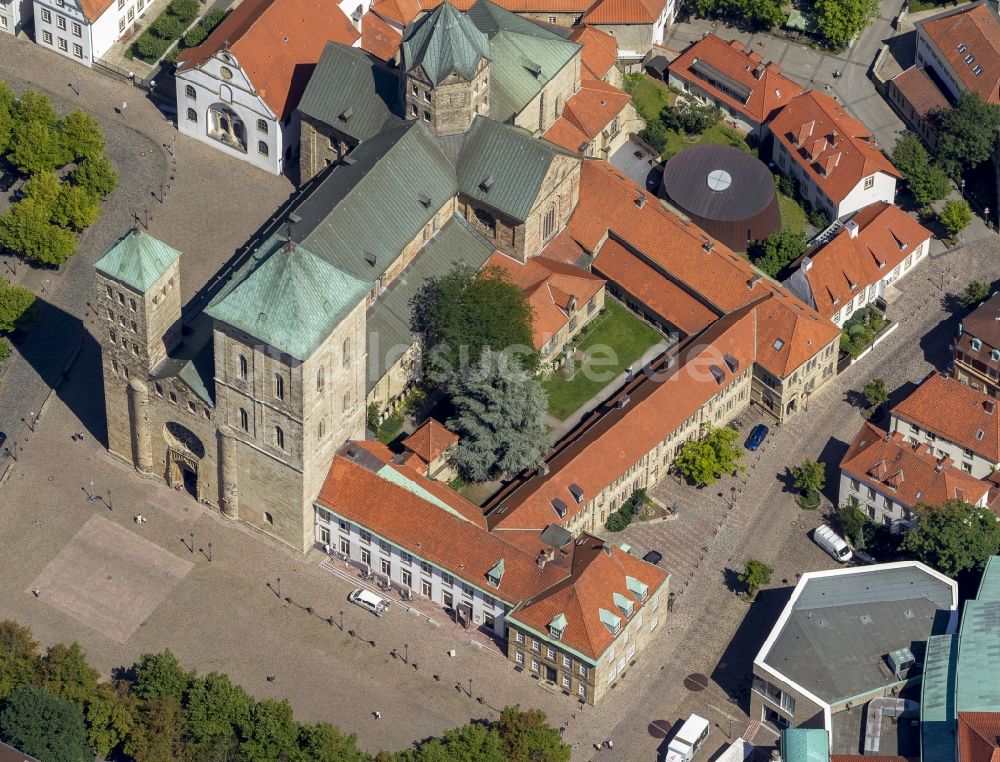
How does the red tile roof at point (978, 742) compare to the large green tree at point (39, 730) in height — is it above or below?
above

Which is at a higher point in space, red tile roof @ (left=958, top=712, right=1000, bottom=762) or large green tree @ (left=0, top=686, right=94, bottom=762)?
red tile roof @ (left=958, top=712, right=1000, bottom=762)

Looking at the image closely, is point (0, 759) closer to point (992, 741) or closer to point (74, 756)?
point (74, 756)

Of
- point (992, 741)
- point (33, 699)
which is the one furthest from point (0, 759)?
point (992, 741)

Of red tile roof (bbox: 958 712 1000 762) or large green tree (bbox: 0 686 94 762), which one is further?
large green tree (bbox: 0 686 94 762)

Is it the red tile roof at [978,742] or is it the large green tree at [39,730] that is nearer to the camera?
the red tile roof at [978,742]

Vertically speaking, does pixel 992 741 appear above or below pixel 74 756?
above
